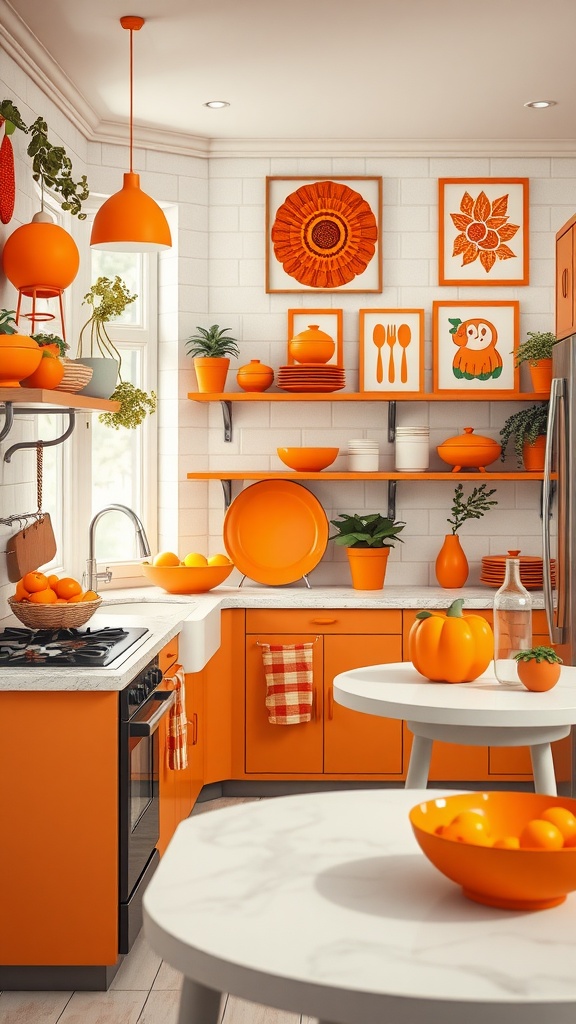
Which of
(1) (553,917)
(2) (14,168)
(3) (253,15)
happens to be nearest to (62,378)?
(2) (14,168)

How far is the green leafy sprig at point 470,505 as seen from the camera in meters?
5.09

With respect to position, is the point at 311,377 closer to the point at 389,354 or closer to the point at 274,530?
the point at 389,354

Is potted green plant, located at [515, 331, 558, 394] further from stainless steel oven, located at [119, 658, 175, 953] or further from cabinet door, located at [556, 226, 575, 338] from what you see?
stainless steel oven, located at [119, 658, 175, 953]

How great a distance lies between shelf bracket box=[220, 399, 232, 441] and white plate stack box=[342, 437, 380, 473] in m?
0.59

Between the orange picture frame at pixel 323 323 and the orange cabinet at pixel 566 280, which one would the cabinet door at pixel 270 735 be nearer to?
the orange picture frame at pixel 323 323

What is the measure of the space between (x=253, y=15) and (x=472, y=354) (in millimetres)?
1988

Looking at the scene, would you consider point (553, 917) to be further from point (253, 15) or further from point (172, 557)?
point (172, 557)

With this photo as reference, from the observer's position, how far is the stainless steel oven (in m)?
2.84

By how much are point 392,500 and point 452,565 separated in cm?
43

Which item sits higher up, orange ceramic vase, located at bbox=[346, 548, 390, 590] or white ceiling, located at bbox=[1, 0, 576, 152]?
white ceiling, located at bbox=[1, 0, 576, 152]

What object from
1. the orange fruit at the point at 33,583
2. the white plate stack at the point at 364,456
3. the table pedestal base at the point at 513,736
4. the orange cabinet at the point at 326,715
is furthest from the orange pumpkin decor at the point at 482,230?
the table pedestal base at the point at 513,736

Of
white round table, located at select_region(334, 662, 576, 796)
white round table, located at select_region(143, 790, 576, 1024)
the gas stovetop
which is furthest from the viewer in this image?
the gas stovetop

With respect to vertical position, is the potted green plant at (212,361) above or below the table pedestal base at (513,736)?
above

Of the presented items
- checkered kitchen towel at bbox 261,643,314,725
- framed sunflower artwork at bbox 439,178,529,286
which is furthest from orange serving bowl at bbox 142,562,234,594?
framed sunflower artwork at bbox 439,178,529,286
